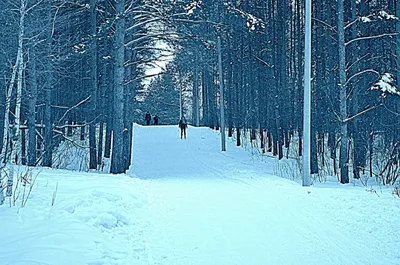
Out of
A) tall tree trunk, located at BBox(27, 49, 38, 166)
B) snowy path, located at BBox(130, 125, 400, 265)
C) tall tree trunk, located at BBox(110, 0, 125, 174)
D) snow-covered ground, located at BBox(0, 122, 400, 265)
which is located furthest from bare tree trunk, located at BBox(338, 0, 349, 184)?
tall tree trunk, located at BBox(27, 49, 38, 166)

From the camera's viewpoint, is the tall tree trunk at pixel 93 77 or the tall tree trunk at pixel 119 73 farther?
the tall tree trunk at pixel 93 77

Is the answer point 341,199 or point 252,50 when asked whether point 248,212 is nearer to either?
point 341,199

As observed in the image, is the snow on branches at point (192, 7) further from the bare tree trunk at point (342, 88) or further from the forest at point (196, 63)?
the bare tree trunk at point (342, 88)

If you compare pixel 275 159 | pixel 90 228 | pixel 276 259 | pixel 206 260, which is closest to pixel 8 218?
pixel 90 228

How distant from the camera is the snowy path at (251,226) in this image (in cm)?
653

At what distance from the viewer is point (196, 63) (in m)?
23.4

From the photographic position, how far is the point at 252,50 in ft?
99.0

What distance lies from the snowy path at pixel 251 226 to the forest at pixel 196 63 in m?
3.34

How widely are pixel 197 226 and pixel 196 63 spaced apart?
15.7 m

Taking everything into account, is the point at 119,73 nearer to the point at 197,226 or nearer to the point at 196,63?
the point at 196,63

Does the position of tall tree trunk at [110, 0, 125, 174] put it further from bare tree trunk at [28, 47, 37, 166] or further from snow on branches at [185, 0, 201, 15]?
bare tree trunk at [28, 47, 37, 166]

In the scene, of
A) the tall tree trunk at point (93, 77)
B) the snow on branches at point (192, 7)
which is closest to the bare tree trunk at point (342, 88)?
the snow on branches at point (192, 7)

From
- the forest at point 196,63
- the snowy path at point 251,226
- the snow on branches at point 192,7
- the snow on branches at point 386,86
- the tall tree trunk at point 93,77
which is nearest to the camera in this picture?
the snowy path at point 251,226

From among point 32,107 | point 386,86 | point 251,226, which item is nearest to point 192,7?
point 32,107
